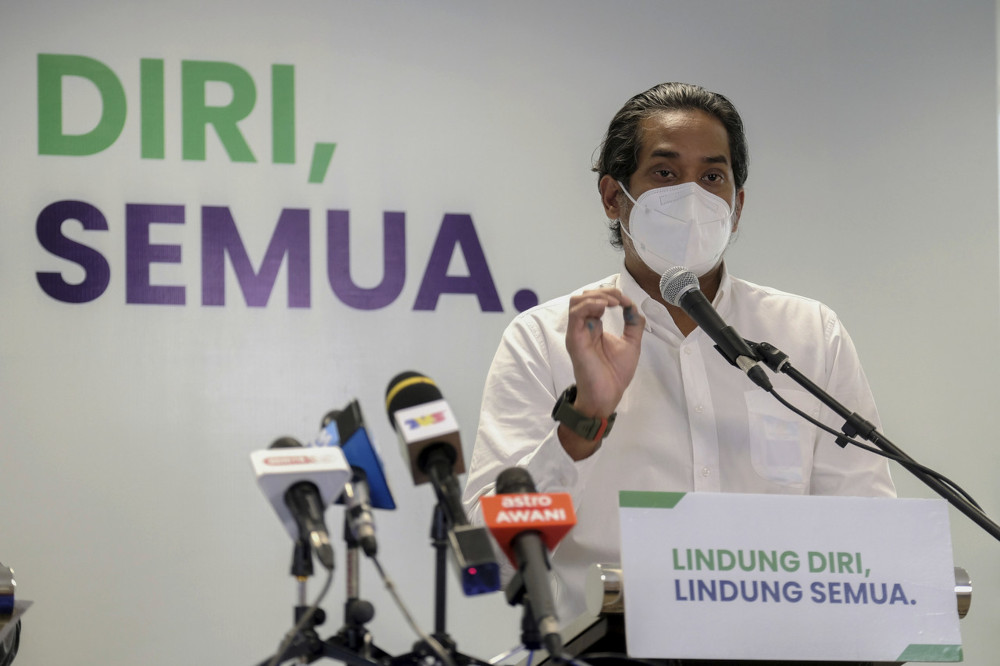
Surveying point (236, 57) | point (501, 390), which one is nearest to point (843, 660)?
point (501, 390)

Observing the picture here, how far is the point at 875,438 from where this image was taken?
1.65 meters

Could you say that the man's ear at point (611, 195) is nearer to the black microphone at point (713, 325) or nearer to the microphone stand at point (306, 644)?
the black microphone at point (713, 325)

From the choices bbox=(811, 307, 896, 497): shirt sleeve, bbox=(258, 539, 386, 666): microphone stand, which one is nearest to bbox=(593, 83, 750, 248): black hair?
bbox=(811, 307, 896, 497): shirt sleeve

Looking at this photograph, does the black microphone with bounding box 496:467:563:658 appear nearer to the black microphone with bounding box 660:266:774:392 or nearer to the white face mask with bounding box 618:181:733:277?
the black microphone with bounding box 660:266:774:392

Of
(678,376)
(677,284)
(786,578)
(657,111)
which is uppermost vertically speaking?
(657,111)

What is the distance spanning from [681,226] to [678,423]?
0.40 m

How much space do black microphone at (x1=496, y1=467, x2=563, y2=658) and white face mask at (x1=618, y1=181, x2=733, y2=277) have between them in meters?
1.16

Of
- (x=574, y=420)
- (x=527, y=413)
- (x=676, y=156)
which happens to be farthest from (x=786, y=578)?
(x=676, y=156)

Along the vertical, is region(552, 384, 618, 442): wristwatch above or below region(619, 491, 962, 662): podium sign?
above

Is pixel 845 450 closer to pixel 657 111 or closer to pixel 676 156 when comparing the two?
pixel 676 156

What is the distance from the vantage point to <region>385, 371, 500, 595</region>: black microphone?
1097mm

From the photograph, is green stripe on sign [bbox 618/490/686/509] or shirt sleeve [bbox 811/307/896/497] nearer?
green stripe on sign [bbox 618/490/686/509]

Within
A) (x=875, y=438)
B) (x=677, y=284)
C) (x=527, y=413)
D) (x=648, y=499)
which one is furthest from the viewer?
(x=527, y=413)

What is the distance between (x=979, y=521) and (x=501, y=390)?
95cm
